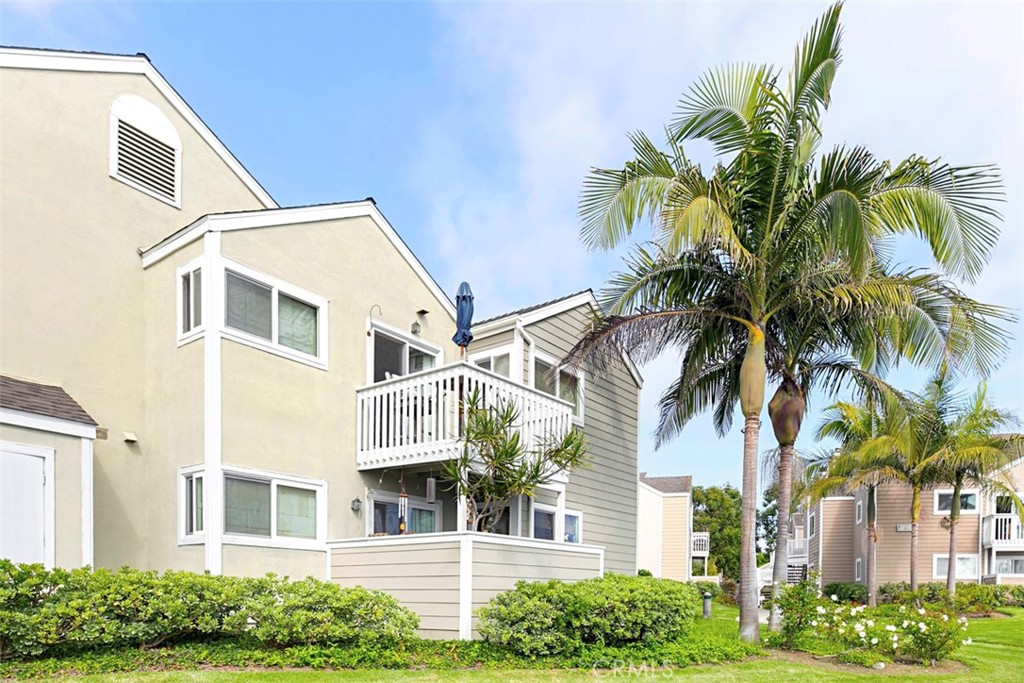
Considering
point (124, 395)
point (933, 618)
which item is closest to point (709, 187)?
point (933, 618)

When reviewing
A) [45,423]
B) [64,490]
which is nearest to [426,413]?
[64,490]

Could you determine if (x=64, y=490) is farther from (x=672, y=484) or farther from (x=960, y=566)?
(x=672, y=484)

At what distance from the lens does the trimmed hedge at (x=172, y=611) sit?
8055mm

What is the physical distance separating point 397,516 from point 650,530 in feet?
86.3

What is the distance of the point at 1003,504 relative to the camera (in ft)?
102

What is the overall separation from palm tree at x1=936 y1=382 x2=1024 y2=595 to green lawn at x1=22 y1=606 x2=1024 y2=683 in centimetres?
1107

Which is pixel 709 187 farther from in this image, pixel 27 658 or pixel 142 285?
pixel 27 658

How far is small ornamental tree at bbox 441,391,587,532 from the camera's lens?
11.8m

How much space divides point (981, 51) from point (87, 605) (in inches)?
642

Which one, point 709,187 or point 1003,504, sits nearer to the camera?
point 709,187

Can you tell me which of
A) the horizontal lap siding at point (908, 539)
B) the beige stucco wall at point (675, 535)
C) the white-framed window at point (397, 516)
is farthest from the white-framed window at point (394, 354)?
the horizontal lap siding at point (908, 539)

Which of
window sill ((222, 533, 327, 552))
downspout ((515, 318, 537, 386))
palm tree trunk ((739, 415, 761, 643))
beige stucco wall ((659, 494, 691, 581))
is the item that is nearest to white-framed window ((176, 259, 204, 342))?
window sill ((222, 533, 327, 552))

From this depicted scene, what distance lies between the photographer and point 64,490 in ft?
31.6

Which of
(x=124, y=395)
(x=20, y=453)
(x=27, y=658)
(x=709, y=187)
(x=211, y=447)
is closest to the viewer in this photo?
(x=27, y=658)
